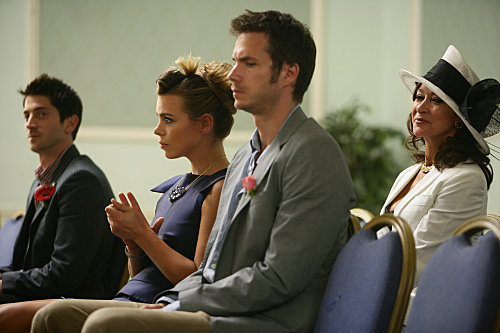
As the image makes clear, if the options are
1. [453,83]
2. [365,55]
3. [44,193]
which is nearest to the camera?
[453,83]

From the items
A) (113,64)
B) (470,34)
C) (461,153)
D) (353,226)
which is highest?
(470,34)

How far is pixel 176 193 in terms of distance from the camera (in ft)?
6.30

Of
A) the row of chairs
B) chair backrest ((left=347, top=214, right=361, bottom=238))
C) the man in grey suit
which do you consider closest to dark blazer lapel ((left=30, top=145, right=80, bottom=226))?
the man in grey suit

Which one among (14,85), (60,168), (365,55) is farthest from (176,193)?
(365,55)

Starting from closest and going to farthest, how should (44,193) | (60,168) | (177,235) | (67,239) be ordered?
(177,235) < (67,239) < (44,193) < (60,168)

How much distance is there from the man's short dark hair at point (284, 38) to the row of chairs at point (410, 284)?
517 mm

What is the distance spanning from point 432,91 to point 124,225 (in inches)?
52.2

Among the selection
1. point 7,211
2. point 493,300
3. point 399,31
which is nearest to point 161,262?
point 493,300

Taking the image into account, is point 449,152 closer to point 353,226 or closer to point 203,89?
point 353,226

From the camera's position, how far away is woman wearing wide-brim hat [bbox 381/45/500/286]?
1.83 metres

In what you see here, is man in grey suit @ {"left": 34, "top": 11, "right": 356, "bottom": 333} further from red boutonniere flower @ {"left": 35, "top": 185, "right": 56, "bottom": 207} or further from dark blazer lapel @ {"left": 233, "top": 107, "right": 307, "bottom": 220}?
red boutonniere flower @ {"left": 35, "top": 185, "right": 56, "bottom": 207}

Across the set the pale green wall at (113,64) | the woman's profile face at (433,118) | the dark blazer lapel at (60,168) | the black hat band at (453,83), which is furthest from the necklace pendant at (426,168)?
the pale green wall at (113,64)

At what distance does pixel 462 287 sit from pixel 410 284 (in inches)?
5.6

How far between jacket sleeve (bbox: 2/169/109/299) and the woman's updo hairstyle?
697mm
